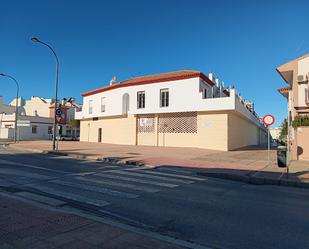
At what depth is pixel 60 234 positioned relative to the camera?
386 centimetres

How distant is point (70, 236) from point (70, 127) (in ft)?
175

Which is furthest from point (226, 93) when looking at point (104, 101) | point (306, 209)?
point (306, 209)

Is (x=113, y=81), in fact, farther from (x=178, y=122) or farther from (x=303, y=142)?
(x=303, y=142)

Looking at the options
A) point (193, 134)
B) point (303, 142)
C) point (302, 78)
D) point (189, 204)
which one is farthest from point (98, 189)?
point (193, 134)

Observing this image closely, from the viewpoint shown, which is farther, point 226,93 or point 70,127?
point 70,127

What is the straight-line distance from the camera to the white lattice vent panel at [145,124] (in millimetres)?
28664

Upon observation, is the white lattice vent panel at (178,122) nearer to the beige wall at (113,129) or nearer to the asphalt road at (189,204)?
the beige wall at (113,129)

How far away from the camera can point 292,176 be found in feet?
32.6

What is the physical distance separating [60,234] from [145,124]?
25.4 metres

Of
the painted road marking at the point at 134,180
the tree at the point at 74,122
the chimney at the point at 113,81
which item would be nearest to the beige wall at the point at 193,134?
the chimney at the point at 113,81

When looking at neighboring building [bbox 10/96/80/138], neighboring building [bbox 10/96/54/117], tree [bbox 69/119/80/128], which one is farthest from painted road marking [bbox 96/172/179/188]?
neighboring building [bbox 10/96/54/117]

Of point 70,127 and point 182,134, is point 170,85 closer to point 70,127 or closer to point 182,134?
point 182,134

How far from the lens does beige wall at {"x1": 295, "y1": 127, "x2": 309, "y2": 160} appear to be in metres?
15.5

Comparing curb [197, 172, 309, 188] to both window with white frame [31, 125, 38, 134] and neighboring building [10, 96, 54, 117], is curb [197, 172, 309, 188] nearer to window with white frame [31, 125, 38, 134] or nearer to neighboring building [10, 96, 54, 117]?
window with white frame [31, 125, 38, 134]
